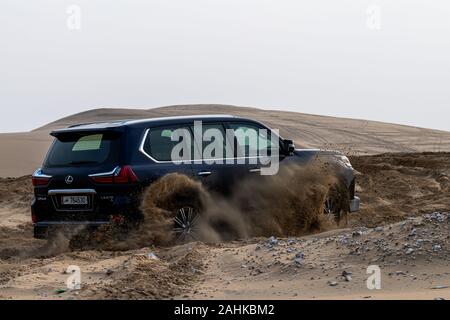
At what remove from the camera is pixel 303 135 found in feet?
128

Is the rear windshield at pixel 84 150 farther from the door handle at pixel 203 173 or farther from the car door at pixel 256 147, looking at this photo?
the car door at pixel 256 147

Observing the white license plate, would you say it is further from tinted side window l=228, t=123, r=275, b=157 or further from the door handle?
tinted side window l=228, t=123, r=275, b=157

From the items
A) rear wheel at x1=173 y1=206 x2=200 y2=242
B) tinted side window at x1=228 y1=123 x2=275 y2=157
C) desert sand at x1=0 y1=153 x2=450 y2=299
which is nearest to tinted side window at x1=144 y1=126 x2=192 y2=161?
rear wheel at x1=173 y1=206 x2=200 y2=242

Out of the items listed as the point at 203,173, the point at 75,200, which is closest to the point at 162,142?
the point at 203,173

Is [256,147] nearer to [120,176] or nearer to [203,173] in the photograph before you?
[203,173]

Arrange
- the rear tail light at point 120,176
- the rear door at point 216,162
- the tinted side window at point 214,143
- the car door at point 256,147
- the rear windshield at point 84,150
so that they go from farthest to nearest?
the car door at point 256,147 → the tinted side window at point 214,143 → the rear door at point 216,162 → the rear windshield at point 84,150 → the rear tail light at point 120,176

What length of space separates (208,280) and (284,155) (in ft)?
11.8

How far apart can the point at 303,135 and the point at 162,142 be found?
99.3 ft

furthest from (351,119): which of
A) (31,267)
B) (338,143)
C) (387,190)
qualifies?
(31,267)

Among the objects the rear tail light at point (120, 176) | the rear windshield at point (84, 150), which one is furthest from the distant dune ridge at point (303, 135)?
the rear tail light at point (120, 176)

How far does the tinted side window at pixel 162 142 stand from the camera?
905 cm

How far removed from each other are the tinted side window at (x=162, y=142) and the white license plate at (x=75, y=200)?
88 cm

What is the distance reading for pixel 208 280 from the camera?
22.9 ft
